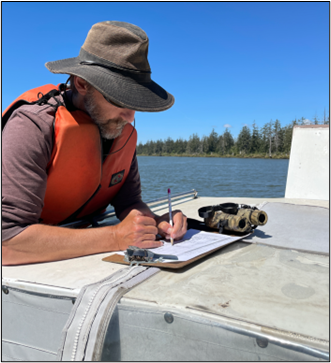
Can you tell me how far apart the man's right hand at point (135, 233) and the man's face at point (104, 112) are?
1.59ft

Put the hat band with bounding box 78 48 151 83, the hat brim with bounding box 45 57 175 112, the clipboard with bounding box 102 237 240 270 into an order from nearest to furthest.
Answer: the clipboard with bounding box 102 237 240 270
the hat brim with bounding box 45 57 175 112
the hat band with bounding box 78 48 151 83

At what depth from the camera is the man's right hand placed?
1367mm

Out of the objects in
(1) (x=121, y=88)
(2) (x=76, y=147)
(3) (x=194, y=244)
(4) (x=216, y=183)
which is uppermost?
(1) (x=121, y=88)

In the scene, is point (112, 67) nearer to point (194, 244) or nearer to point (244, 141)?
point (194, 244)

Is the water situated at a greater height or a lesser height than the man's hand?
lesser

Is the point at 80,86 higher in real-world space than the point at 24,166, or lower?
higher

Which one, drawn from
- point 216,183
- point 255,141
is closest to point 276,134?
point 255,141

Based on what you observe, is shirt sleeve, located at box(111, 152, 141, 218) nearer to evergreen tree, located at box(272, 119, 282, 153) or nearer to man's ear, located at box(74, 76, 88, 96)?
man's ear, located at box(74, 76, 88, 96)

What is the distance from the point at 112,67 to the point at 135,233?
2.45 ft

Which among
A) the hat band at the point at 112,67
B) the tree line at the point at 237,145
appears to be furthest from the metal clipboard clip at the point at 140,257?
the tree line at the point at 237,145

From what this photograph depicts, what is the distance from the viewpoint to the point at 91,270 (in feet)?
3.94

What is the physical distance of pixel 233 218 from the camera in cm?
159

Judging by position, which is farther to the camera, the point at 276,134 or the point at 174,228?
the point at 276,134

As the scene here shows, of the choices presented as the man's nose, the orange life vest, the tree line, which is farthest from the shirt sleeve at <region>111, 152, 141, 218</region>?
the tree line
